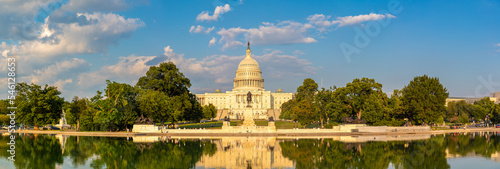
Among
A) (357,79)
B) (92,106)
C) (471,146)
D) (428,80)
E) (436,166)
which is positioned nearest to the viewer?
(436,166)

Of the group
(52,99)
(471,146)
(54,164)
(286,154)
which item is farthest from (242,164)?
(52,99)

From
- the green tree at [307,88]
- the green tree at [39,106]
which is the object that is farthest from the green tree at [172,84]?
the green tree at [307,88]

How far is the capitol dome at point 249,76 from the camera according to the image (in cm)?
19088

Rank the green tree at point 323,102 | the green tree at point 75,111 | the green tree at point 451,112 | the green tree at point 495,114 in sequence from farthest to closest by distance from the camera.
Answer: the green tree at point 451,112
the green tree at point 495,114
the green tree at point 323,102
the green tree at point 75,111

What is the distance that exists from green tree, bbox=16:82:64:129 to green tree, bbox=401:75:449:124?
58051mm

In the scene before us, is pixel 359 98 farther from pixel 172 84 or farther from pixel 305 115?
pixel 172 84

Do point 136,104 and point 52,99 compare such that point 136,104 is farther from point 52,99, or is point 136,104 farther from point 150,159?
point 150,159

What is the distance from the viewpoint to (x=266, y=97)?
194 m

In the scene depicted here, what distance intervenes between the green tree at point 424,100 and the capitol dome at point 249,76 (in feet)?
409

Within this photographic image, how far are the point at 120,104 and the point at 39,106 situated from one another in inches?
666

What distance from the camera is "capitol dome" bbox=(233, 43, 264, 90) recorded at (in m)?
191

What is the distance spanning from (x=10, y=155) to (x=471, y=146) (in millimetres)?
40759

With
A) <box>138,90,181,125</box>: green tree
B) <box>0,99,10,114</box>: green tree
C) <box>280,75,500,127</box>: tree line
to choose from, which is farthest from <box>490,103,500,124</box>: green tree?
<box>0,99,10,114</box>: green tree

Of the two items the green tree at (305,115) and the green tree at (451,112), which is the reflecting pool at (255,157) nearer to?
the green tree at (305,115)
